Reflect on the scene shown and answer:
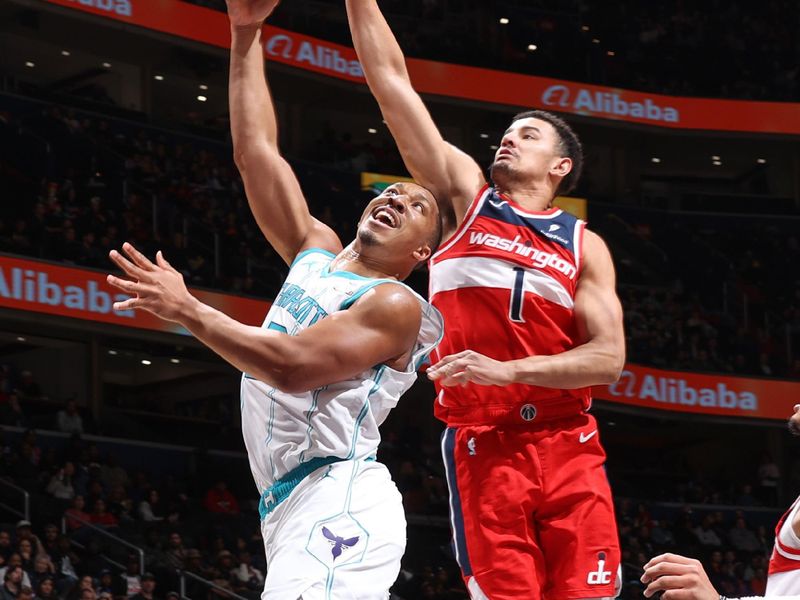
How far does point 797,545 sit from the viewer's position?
524 centimetres

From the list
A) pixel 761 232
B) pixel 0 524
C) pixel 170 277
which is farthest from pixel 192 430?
pixel 170 277

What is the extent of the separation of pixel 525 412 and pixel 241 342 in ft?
5.18

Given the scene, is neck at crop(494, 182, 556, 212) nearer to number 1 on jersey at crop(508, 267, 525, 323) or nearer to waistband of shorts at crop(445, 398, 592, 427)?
number 1 on jersey at crop(508, 267, 525, 323)

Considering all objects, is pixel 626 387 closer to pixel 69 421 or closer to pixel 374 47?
pixel 69 421

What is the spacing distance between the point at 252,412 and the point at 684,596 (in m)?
1.60

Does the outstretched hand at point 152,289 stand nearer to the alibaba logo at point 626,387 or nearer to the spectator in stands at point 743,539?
the spectator in stands at point 743,539

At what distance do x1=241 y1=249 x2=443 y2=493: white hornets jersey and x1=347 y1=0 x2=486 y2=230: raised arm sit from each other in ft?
3.25

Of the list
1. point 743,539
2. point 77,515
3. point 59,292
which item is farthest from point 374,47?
point 743,539

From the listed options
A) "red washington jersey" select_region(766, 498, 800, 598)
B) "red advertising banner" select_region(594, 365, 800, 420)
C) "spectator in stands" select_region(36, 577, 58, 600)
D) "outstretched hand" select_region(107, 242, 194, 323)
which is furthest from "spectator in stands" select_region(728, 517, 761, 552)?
"outstretched hand" select_region(107, 242, 194, 323)

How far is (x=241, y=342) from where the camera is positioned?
3.65 m

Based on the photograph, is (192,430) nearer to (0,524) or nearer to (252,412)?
(0,524)

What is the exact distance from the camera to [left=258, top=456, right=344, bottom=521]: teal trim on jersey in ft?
13.4

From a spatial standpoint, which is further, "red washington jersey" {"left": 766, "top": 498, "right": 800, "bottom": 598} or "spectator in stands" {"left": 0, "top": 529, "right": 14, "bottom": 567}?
"spectator in stands" {"left": 0, "top": 529, "right": 14, "bottom": 567}

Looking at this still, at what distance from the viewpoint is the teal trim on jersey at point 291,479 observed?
4094 millimetres
